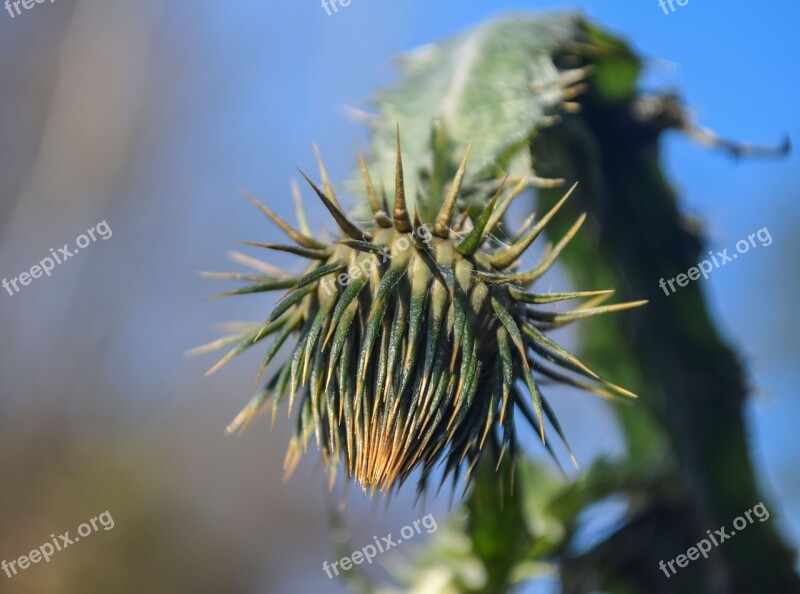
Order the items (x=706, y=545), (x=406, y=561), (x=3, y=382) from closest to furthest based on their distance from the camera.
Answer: (x=706, y=545)
(x=406, y=561)
(x=3, y=382)

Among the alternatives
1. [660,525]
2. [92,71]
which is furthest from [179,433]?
[660,525]

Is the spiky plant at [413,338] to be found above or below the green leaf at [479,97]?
below

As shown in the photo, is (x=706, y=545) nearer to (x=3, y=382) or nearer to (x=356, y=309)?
(x=356, y=309)

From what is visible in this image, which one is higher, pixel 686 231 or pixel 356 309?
pixel 356 309

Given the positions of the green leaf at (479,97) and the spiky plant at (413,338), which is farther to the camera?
the green leaf at (479,97)

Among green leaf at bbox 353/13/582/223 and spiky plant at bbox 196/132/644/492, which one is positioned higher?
green leaf at bbox 353/13/582/223

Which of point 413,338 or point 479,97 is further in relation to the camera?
point 479,97

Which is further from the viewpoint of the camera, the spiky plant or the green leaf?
the green leaf

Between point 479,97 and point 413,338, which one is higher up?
point 479,97
